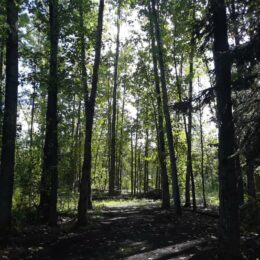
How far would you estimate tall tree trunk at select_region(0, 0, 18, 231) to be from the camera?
9406mm

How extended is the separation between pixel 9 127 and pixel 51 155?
384 centimetres

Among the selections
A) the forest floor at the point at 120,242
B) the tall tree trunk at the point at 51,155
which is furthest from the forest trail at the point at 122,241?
the tall tree trunk at the point at 51,155

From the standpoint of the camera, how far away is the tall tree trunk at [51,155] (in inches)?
500

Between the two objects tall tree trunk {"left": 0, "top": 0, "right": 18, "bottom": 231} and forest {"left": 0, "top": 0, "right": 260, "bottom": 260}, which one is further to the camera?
tall tree trunk {"left": 0, "top": 0, "right": 18, "bottom": 231}

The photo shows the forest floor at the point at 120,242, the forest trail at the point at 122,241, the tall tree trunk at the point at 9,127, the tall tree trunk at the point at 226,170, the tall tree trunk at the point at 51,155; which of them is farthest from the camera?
the tall tree trunk at the point at 51,155

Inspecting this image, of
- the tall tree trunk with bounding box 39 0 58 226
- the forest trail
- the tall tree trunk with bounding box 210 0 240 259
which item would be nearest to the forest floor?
the forest trail

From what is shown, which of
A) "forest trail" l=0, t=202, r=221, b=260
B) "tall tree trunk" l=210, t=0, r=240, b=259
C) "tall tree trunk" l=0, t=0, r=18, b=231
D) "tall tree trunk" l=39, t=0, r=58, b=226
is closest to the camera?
"tall tree trunk" l=210, t=0, r=240, b=259

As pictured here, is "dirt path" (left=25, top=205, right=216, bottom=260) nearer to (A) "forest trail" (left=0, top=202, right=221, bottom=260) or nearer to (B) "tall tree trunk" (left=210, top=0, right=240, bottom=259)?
(A) "forest trail" (left=0, top=202, right=221, bottom=260)

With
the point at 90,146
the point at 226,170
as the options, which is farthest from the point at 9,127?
the point at 226,170

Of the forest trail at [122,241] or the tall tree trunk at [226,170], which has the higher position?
the tall tree trunk at [226,170]

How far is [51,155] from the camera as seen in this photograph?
1348cm

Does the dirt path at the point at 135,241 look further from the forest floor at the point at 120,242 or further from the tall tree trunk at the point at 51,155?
the tall tree trunk at the point at 51,155

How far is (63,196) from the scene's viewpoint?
1764 centimetres

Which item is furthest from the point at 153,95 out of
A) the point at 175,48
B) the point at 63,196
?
the point at 63,196
